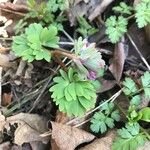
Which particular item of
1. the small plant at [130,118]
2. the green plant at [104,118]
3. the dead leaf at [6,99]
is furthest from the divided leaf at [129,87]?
the dead leaf at [6,99]

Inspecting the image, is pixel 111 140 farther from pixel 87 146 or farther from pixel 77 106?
pixel 77 106

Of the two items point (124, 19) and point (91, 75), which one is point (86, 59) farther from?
point (124, 19)

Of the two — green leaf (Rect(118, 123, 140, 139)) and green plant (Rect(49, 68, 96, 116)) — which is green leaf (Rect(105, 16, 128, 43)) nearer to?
green plant (Rect(49, 68, 96, 116))

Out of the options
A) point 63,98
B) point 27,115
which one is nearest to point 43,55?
point 63,98

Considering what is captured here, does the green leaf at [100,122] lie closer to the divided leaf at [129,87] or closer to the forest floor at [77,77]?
the forest floor at [77,77]

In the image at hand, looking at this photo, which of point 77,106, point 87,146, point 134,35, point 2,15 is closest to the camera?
point 77,106

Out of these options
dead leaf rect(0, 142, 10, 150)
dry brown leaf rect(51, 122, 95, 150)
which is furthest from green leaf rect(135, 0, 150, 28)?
dead leaf rect(0, 142, 10, 150)

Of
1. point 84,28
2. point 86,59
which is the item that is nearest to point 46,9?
point 84,28
